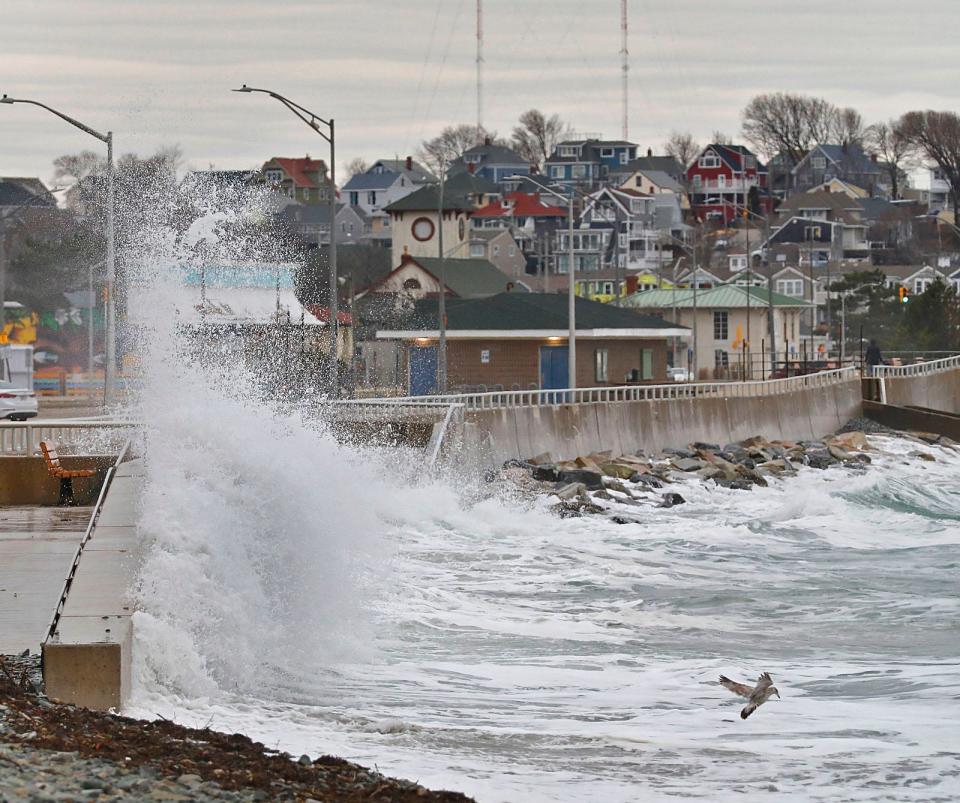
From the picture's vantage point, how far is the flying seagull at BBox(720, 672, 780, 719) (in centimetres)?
1359

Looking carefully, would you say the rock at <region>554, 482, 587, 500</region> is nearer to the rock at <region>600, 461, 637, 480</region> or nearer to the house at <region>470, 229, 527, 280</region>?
the rock at <region>600, 461, 637, 480</region>

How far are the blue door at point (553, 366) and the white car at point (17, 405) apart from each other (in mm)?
19486

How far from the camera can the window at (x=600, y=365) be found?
5900 centimetres

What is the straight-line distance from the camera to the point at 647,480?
37156mm

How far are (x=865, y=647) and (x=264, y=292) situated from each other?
38.9 meters

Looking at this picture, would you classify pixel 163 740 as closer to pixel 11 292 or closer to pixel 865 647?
pixel 865 647

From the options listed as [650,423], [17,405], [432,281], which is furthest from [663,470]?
[432,281]

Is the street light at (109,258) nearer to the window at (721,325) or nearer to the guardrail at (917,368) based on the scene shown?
the guardrail at (917,368)

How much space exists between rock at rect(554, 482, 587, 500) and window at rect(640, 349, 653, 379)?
2662 centimetres

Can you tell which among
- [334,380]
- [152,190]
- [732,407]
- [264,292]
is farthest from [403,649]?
[152,190]

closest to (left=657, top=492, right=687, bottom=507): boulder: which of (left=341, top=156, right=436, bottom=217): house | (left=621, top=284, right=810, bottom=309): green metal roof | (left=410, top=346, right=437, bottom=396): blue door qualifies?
(left=410, top=346, right=437, bottom=396): blue door

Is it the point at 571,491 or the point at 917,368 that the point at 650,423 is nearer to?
the point at 571,491

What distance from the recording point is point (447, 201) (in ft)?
301

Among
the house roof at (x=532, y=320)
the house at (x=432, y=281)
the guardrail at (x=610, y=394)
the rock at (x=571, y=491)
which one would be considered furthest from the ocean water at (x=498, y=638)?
the house at (x=432, y=281)
